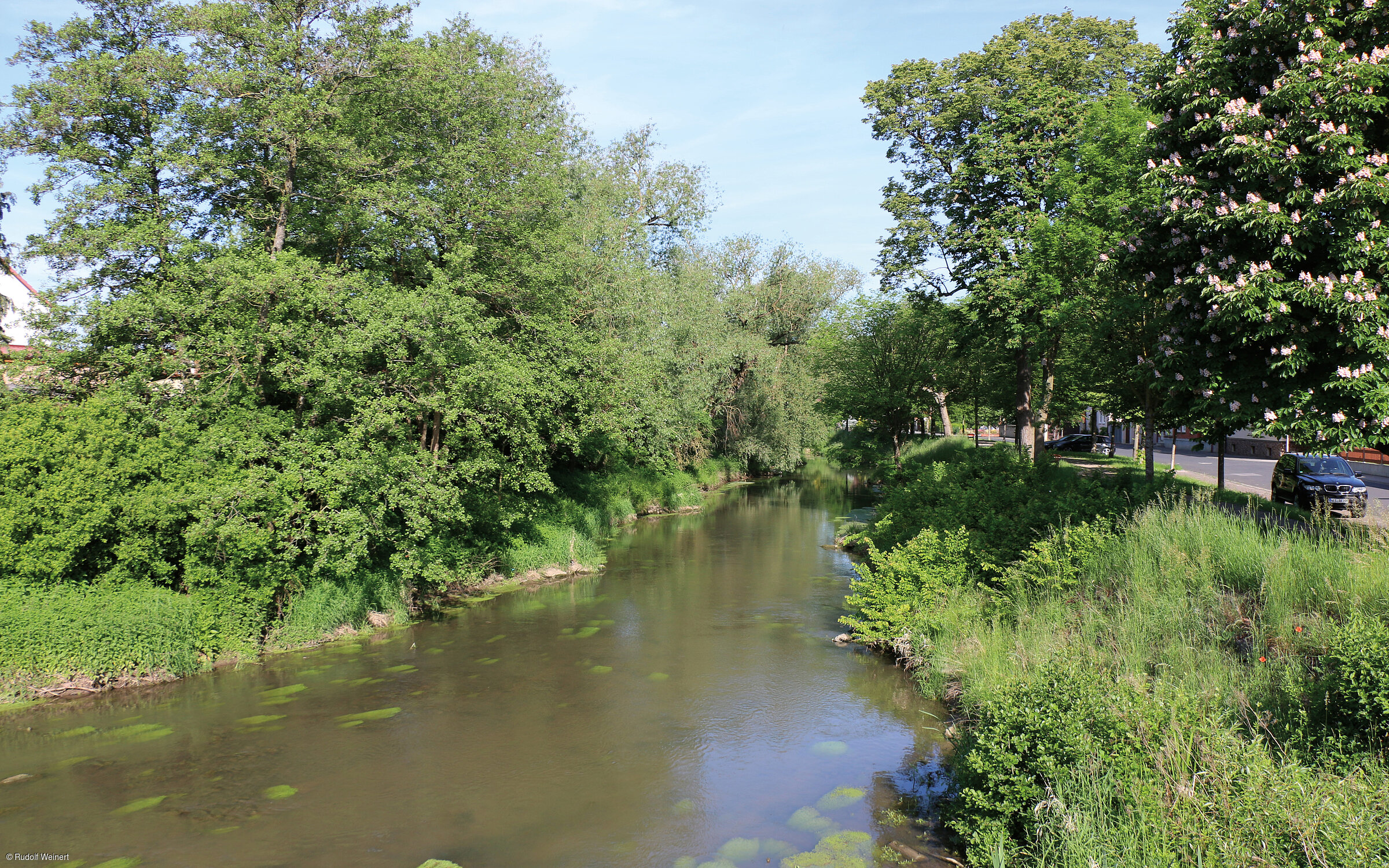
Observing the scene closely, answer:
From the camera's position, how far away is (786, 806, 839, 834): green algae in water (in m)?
8.26

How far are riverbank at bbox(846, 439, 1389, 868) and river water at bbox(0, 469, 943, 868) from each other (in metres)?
1.48

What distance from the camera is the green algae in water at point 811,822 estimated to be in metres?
8.26

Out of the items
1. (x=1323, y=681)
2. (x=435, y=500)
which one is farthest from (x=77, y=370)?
(x=1323, y=681)

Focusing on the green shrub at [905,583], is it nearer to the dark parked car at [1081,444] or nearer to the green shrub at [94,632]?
the green shrub at [94,632]

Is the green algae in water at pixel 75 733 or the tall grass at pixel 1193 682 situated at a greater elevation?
the tall grass at pixel 1193 682

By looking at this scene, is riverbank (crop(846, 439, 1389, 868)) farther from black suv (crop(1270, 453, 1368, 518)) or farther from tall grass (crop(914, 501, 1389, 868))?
black suv (crop(1270, 453, 1368, 518))

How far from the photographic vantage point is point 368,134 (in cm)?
1761

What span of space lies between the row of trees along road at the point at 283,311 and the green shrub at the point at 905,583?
870 centimetres

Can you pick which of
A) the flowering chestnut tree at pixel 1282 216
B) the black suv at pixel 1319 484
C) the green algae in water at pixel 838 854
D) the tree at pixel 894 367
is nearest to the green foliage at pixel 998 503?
the flowering chestnut tree at pixel 1282 216

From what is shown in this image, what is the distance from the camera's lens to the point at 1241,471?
112 feet

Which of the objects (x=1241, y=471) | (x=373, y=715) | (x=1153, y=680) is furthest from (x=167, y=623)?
(x=1241, y=471)

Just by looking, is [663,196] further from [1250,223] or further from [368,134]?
[1250,223]

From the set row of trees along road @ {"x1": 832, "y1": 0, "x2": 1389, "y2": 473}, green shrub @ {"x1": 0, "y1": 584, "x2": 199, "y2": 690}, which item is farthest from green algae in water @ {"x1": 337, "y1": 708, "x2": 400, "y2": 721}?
row of trees along road @ {"x1": 832, "y1": 0, "x2": 1389, "y2": 473}

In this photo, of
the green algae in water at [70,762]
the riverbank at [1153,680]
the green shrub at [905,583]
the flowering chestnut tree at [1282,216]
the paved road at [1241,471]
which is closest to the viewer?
the riverbank at [1153,680]
